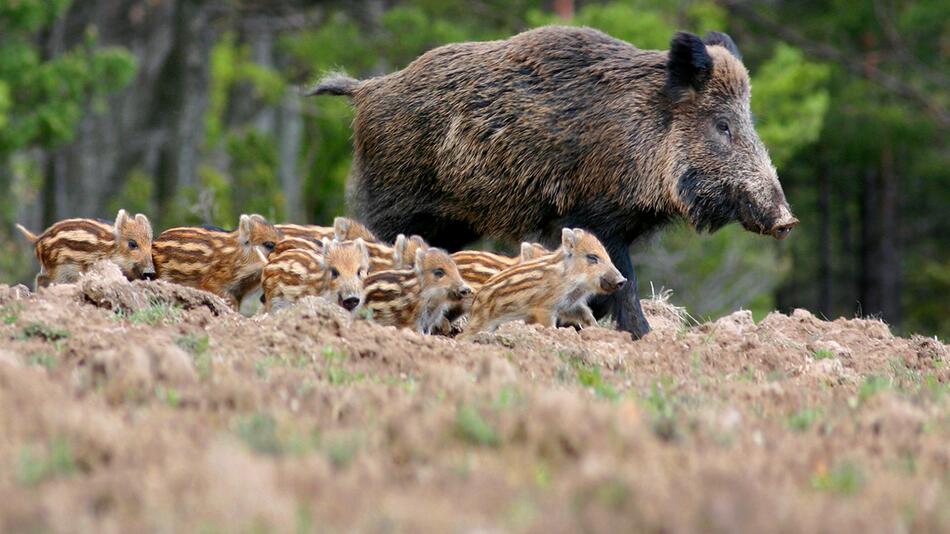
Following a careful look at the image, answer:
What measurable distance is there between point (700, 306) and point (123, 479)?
18133 millimetres

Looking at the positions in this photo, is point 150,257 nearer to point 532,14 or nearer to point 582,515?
point 582,515

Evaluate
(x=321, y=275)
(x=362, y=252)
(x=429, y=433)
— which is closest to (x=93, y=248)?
(x=321, y=275)

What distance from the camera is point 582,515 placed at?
140 inches

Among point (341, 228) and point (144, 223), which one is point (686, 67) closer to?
point (341, 228)

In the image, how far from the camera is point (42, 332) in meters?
6.29

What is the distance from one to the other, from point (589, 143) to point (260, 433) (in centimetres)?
508

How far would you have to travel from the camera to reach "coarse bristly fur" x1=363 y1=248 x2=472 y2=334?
26.7 ft

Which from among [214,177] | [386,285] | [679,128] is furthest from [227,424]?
[214,177]

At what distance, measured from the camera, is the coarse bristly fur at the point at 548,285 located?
7.97 metres

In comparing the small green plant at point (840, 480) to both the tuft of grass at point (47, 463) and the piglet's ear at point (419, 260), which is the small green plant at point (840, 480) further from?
the piglet's ear at point (419, 260)

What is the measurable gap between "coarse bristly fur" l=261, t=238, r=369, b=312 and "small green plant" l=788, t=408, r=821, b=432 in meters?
3.35

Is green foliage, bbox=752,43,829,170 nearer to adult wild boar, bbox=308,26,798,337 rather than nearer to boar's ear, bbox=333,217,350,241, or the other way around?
adult wild boar, bbox=308,26,798,337

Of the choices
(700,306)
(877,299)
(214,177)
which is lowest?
(877,299)

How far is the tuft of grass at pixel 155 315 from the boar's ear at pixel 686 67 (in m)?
3.62
